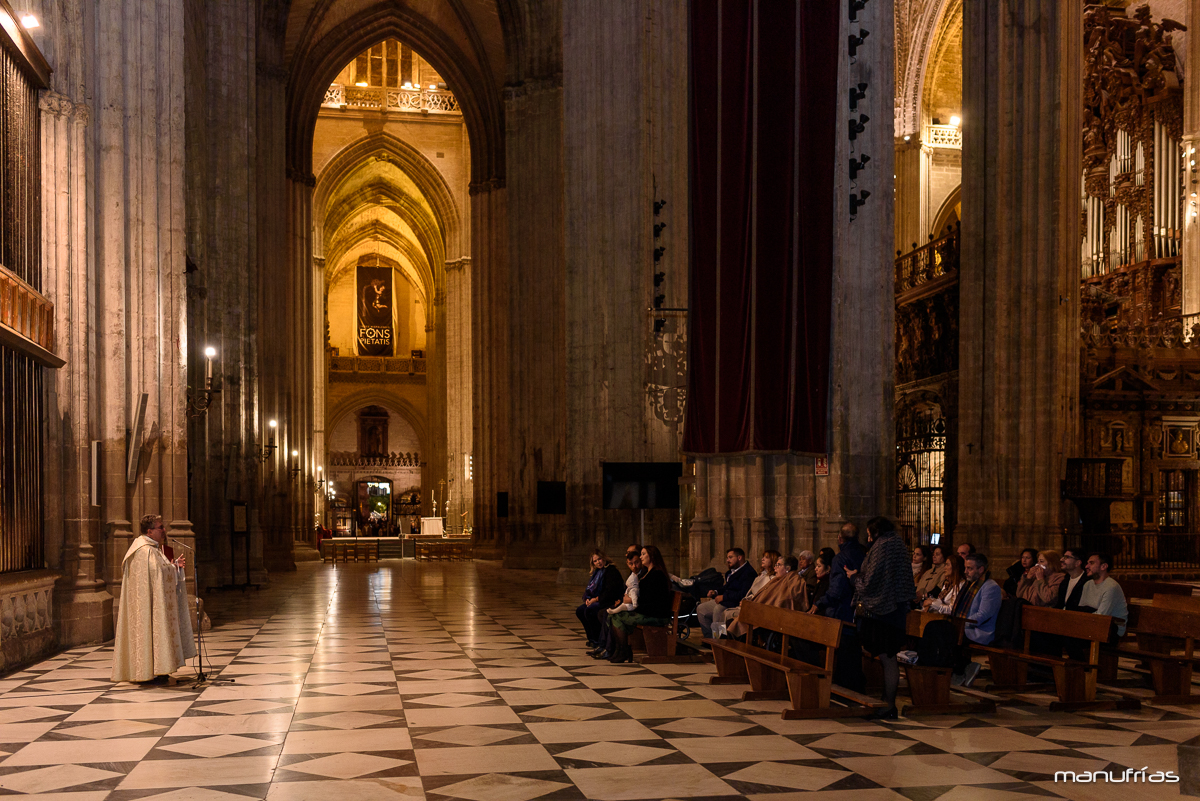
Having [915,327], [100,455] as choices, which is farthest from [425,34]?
[100,455]

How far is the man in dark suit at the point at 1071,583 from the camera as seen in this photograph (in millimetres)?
9289

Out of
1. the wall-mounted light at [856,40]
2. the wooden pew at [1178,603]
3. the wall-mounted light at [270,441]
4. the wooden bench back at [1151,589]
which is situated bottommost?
the wooden bench back at [1151,589]

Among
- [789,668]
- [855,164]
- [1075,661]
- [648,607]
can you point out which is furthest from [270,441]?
[1075,661]

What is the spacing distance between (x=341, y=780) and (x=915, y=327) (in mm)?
19443

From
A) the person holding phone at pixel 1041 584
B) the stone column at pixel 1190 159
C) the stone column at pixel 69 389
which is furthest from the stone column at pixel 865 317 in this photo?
the stone column at pixel 1190 159

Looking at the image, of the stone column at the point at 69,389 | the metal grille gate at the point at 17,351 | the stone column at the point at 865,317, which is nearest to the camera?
the metal grille gate at the point at 17,351

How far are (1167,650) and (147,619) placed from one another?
8.28m

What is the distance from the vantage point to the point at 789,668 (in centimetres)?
796

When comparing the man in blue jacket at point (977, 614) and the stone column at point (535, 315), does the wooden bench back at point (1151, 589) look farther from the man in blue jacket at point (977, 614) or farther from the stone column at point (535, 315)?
the stone column at point (535, 315)

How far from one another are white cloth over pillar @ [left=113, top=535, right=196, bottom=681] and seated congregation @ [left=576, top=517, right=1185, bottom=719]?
3800 mm

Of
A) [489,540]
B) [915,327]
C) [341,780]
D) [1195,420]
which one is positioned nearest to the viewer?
[341,780]

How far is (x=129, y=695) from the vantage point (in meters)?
8.88

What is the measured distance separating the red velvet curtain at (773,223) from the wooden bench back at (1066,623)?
5.21 metres

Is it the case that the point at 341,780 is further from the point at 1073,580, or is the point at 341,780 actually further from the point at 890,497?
the point at 890,497
